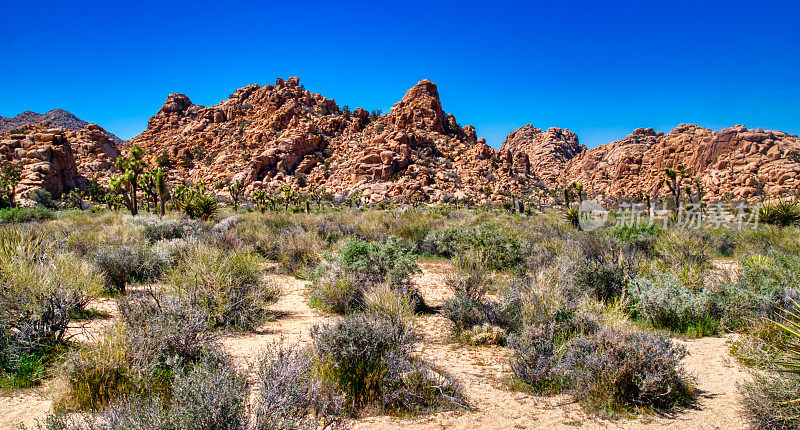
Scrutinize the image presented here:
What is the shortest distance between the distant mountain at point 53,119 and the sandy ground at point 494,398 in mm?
129906

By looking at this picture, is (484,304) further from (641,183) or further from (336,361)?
(641,183)

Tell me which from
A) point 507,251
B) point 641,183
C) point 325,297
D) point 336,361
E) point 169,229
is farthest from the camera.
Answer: point 641,183

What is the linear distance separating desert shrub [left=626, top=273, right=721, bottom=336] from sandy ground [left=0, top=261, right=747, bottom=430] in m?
0.37

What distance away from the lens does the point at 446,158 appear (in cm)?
8044

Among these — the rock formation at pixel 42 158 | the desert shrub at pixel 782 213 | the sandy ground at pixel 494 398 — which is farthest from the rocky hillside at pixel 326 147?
the sandy ground at pixel 494 398

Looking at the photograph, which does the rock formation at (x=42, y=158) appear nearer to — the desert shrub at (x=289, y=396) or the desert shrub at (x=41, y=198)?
the desert shrub at (x=41, y=198)

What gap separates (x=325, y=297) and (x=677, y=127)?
137m

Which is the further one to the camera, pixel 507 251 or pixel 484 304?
pixel 507 251

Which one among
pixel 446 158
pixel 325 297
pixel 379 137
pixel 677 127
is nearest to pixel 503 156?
pixel 446 158

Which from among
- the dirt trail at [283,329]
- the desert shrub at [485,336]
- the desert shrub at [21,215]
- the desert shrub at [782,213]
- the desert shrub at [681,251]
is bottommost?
the desert shrub at [485,336]

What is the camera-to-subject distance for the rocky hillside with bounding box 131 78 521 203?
72.0 m

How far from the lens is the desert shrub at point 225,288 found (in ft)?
21.1

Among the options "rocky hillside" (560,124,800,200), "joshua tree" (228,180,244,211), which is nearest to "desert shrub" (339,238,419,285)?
"joshua tree" (228,180,244,211)

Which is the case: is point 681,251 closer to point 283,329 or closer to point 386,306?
point 386,306
